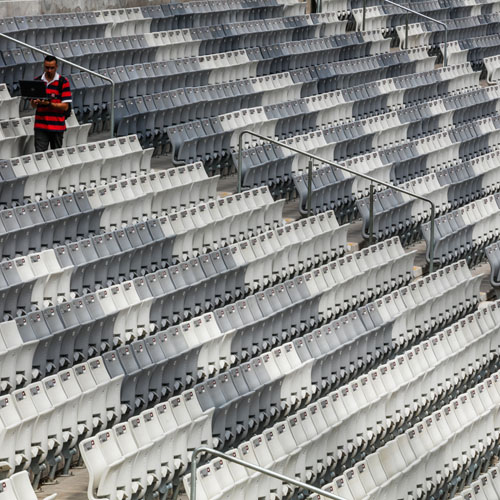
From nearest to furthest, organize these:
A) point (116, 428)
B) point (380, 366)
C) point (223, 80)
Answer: point (116, 428), point (380, 366), point (223, 80)

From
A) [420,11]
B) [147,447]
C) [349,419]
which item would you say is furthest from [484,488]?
[420,11]

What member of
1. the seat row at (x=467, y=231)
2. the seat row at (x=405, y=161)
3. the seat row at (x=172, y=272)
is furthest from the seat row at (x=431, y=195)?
the seat row at (x=172, y=272)

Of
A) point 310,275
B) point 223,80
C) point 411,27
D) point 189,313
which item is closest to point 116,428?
point 189,313

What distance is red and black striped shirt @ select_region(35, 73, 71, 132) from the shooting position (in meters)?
7.41

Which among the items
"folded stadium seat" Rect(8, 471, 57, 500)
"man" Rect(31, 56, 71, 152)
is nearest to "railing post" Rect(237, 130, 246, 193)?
"man" Rect(31, 56, 71, 152)

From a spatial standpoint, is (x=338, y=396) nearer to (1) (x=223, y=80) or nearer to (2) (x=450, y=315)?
(2) (x=450, y=315)

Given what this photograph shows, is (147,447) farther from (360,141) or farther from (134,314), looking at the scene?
(360,141)

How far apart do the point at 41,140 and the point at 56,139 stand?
0.10m

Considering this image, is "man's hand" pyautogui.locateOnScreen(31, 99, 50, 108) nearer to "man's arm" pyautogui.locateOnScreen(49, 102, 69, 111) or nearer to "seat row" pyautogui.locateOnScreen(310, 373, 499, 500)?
"man's arm" pyautogui.locateOnScreen(49, 102, 69, 111)

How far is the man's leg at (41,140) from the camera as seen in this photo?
7.54 m

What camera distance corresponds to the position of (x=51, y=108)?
24.4 ft

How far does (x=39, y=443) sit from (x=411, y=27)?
8.49 metres

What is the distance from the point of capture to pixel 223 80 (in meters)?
10.1

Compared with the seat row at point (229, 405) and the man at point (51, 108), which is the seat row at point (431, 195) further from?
the seat row at point (229, 405)
